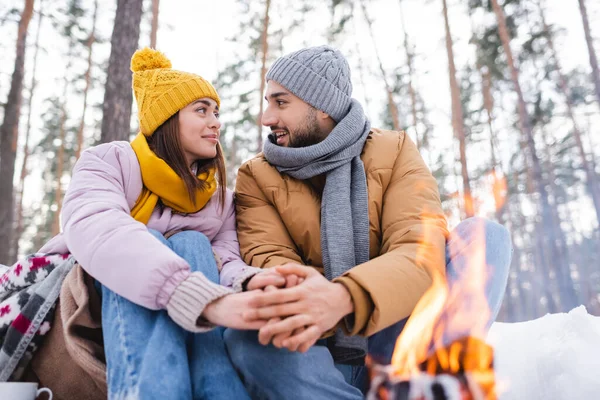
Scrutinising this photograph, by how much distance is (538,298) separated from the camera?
1060 inches

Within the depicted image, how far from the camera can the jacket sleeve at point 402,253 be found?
1.37 meters

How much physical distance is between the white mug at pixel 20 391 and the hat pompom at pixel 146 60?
152cm

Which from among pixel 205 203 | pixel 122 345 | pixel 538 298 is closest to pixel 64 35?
pixel 205 203

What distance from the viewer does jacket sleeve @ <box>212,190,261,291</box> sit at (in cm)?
154

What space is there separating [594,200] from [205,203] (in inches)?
492

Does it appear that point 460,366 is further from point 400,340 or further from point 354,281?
point 354,281

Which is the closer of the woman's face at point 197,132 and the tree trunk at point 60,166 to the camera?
the woman's face at point 197,132

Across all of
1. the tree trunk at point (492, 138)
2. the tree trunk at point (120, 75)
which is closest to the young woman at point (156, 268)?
the tree trunk at point (120, 75)

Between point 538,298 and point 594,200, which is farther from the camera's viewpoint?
point 538,298

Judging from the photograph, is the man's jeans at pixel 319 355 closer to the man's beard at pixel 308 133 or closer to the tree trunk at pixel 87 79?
the man's beard at pixel 308 133

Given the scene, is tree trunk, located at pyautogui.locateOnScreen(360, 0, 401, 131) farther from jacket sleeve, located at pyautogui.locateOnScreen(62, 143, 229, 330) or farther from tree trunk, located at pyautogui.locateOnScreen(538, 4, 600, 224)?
jacket sleeve, located at pyautogui.locateOnScreen(62, 143, 229, 330)

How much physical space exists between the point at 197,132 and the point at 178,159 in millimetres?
187

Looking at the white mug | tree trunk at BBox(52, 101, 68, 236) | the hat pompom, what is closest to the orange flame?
the white mug

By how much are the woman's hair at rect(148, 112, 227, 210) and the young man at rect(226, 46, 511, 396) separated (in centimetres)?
11
